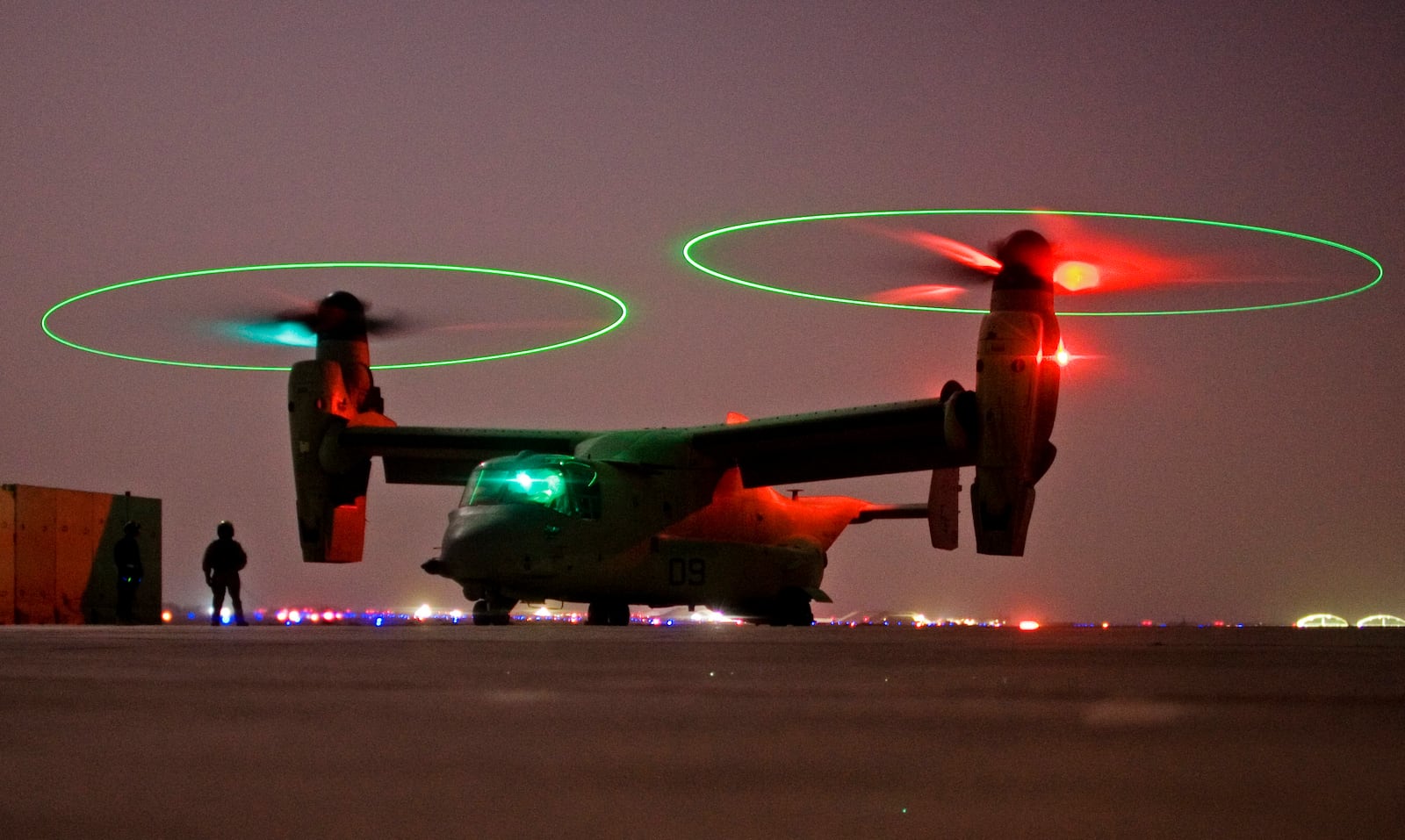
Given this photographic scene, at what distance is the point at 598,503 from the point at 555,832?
2131 centimetres

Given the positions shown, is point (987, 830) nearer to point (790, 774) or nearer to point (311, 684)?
point (790, 774)

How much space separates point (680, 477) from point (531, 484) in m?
3.76

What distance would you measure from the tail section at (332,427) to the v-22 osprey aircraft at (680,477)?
0.03 meters

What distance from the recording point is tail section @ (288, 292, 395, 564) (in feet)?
90.6

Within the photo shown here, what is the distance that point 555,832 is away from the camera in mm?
1795

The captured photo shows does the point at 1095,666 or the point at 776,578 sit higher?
the point at 776,578

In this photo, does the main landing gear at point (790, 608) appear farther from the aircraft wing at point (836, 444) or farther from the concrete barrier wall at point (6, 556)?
the concrete barrier wall at point (6, 556)

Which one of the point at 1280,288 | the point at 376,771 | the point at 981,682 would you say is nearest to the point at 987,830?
→ the point at 376,771

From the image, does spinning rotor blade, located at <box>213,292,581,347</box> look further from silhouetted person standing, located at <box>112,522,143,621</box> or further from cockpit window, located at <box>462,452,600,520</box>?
silhouetted person standing, located at <box>112,522,143,621</box>

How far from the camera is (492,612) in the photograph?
2250cm

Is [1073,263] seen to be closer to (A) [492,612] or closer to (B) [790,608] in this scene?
(B) [790,608]

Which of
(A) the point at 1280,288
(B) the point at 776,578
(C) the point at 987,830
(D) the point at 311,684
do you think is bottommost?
(C) the point at 987,830

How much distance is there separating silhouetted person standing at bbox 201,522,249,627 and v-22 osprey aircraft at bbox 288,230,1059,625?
2.66 meters

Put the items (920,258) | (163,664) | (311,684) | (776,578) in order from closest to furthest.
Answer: (311,684) → (163,664) → (920,258) → (776,578)
